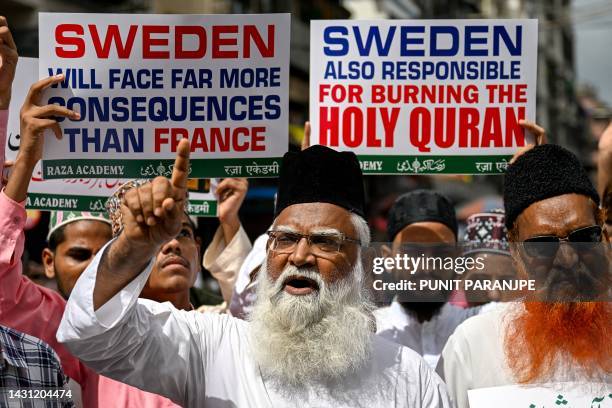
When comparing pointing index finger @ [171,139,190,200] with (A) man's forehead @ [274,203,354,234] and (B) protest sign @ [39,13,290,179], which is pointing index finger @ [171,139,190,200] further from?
(B) protest sign @ [39,13,290,179]

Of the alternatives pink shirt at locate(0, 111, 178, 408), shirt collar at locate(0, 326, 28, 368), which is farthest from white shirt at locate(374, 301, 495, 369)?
shirt collar at locate(0, 326, 28, 368)

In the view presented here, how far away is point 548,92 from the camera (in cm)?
4919

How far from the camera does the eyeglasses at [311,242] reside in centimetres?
333

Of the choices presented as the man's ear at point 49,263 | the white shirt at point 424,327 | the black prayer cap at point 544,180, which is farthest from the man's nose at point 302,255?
the man's ear at point 49,263

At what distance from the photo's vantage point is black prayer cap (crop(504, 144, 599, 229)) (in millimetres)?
3459

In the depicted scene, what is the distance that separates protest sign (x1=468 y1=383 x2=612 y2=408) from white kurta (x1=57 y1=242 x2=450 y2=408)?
0.14 m

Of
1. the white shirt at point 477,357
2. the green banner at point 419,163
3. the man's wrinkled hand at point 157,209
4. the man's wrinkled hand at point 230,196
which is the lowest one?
the white shirt at point 477,357

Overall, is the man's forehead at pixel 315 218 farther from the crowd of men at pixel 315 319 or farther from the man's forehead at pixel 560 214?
the man's forehead at pixel 560 214

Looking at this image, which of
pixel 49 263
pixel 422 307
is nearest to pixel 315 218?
pixel 422 307

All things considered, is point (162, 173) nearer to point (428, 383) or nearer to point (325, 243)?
point (325, 243)

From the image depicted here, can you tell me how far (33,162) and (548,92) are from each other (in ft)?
157

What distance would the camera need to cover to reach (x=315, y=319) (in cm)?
328

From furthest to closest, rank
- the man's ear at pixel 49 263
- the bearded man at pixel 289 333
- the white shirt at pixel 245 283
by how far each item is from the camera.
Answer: the man's ear at pixel 49 263
the white shirt at pixel 245 283
the bearded man at pixel 289 333

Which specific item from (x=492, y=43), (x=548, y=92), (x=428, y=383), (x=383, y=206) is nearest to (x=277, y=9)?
(x=383, y=206)
